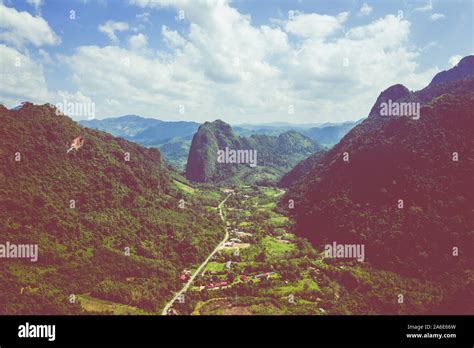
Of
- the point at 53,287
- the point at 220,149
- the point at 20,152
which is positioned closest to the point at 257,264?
the point at 53,287

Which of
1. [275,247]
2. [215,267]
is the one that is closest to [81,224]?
[215,267]

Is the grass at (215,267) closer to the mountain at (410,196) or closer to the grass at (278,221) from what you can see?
the mountain at (410,196)

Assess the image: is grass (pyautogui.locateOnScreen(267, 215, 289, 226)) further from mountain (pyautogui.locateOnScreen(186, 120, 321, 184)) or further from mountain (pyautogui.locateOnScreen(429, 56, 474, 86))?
mountain (pyautogui.locateOnScreen(429, 56, 474, 86))

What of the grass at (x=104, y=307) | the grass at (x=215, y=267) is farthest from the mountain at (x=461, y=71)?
the grass at (x=104, y=307)

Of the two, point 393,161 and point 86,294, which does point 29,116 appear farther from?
point 393,161

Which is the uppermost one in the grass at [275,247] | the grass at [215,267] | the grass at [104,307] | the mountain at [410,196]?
the mountain at [410,196]

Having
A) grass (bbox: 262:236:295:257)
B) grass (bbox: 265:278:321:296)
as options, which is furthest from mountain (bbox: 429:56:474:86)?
grass (bbox: 265:278:321:296)
